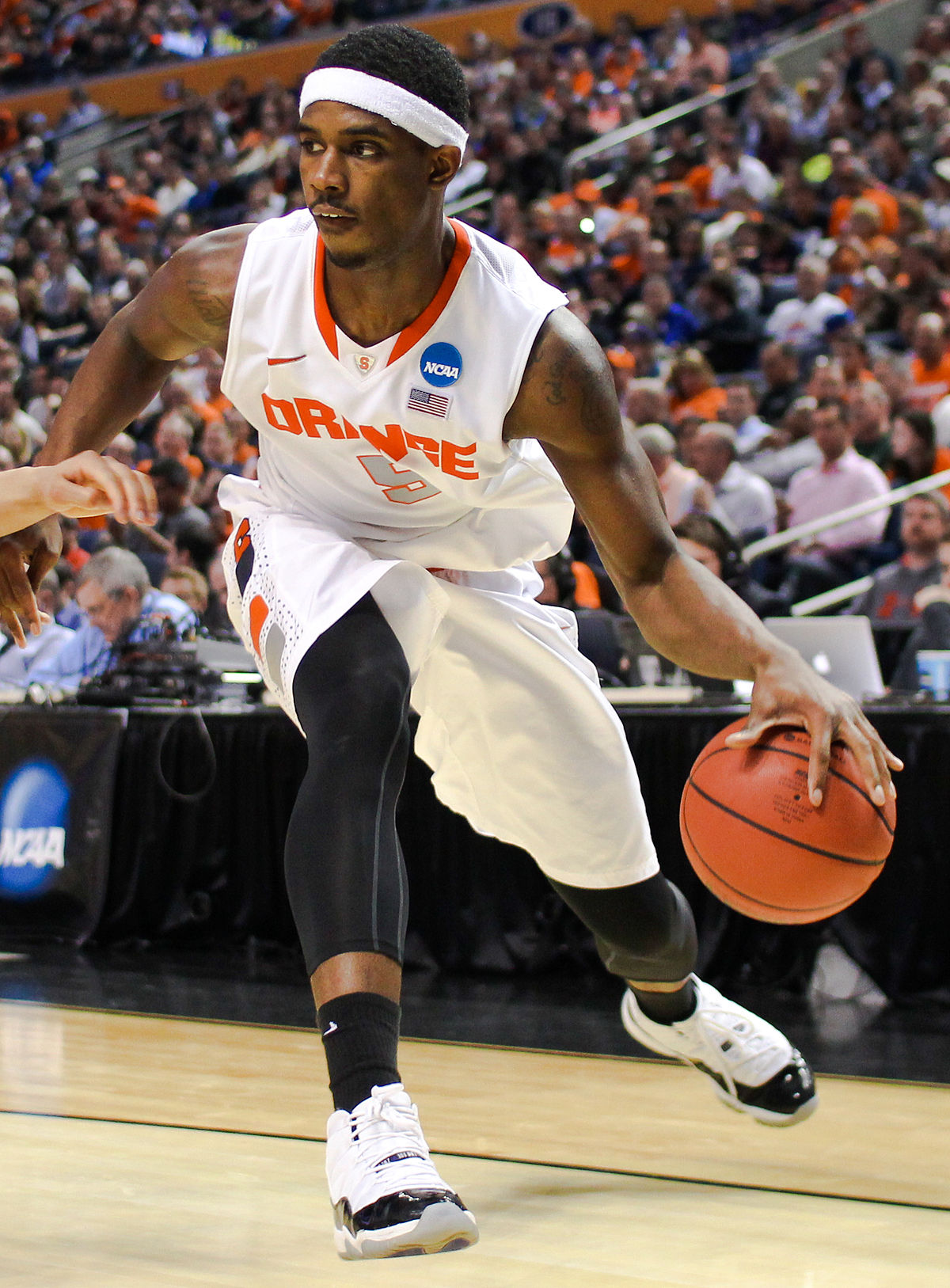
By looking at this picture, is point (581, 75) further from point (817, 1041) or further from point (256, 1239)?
point (256, 1239)

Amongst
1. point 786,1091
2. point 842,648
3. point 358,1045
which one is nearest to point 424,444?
point 358,1045

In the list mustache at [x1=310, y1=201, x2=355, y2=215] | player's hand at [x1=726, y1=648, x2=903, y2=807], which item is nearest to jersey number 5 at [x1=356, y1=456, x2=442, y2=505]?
mustache at [x1=310, y1=201, x2=355, y2=215]

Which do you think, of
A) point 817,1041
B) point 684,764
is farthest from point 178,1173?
point 684,764

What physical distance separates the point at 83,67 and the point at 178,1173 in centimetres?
1936

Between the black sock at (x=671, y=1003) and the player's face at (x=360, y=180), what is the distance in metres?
1.55

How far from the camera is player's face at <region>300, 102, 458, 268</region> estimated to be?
2264 millimetres

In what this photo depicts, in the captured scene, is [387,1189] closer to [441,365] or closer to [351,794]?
[351,794]

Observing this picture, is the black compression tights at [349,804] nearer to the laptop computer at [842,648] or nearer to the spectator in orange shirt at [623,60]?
the laptop computer at [842,648]

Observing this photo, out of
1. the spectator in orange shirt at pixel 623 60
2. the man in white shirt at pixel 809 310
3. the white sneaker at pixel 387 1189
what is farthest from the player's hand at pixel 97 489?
the spectator in orange shirt at pixel 623 60

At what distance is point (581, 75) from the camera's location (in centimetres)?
1455

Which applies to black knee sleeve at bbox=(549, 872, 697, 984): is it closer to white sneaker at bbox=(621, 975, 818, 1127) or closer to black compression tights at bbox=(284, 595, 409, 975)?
white sneaker at bbox=(621, 975, 818, 1127)

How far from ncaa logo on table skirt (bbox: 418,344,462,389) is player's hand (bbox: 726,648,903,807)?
0.67 meters

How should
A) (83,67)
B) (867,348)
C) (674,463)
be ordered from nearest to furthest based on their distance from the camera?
(674,463) → (867,348) → (83,67)

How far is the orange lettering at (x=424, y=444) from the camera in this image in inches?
97.6
